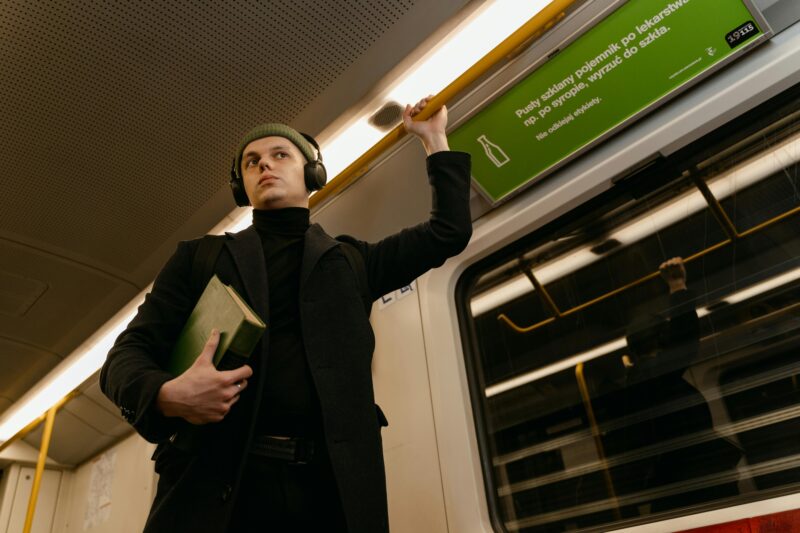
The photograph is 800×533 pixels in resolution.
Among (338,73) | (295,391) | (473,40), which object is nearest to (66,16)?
(338,73)

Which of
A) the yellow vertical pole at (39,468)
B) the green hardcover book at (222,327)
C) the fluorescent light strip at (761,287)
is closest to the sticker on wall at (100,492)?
the yellow vertical pole at (39,468)

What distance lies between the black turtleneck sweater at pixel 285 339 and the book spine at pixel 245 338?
0.13m

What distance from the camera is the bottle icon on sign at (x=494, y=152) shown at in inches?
94.9

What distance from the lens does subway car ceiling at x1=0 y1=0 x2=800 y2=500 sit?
7.10ft

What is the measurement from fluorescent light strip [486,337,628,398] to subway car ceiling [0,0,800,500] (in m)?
0.17

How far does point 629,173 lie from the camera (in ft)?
7.12

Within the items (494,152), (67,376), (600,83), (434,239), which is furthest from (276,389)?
(67,376)

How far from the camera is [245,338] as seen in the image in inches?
51.0

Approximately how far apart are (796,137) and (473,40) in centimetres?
109

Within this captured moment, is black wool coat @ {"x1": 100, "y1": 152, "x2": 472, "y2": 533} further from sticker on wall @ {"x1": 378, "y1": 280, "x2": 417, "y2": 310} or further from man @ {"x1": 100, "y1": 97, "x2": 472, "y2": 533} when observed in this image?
sticker on wall @ {"x1": 378, "y1": 280, "x2": 417, "y2": 310}

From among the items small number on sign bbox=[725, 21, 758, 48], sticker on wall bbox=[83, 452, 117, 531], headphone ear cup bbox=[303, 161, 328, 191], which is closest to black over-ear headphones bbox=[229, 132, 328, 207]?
headphone ear cup bbox=[303, 161, 328, 191]

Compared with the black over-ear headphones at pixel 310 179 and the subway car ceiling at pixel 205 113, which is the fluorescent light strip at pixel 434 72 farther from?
the black over-ear headphones at pixel 310 179

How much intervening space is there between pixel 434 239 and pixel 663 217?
911 mm

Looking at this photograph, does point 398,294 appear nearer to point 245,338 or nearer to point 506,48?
point 506,48
